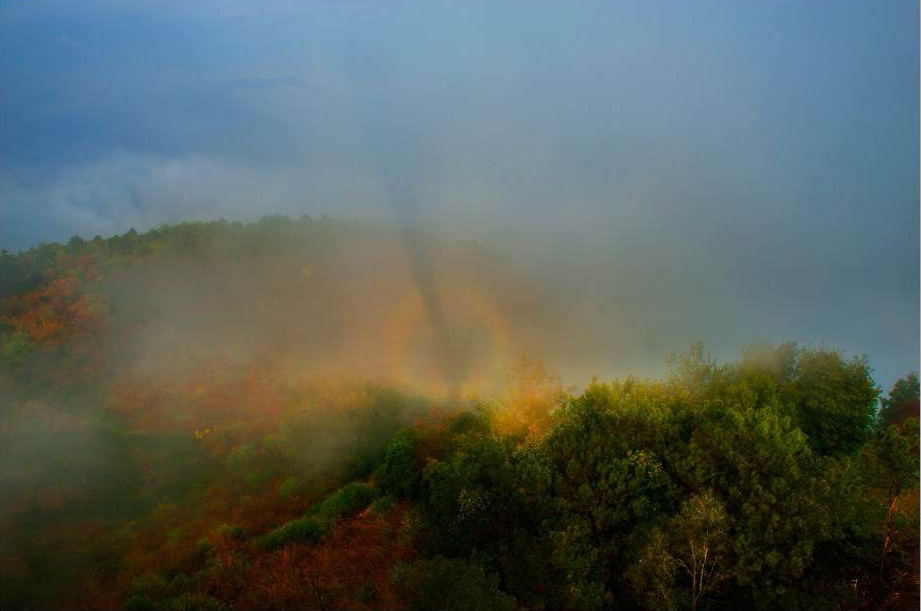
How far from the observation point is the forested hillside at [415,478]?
1747 centimetres

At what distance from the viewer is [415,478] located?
102 feet

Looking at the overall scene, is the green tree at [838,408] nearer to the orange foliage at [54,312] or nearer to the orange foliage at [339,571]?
the orange foliage at [339,571]

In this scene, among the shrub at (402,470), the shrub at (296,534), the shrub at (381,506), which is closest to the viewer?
the shrub at (296,534)

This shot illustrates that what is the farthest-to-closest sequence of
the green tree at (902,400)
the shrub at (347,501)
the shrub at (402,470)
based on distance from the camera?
the green tree at (902,400)
the shrub at (402,470)
the shrub at (347,501)

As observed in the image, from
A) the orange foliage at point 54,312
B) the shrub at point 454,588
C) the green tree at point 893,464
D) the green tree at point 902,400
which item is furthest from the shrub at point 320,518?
the green tree at point 902,400

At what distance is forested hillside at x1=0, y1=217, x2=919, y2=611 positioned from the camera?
17469 millimetres

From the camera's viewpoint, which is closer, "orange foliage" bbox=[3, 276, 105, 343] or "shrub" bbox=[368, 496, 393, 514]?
"shrub" bbox=[368, 496, 393, 514]

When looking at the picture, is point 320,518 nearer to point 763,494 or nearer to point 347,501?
point 347,501

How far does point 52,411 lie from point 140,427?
23.3ft

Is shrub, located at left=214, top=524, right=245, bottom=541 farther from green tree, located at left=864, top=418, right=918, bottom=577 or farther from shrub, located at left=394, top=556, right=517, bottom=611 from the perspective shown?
green tree, located at left=864, top=418, right=918, bottom=577

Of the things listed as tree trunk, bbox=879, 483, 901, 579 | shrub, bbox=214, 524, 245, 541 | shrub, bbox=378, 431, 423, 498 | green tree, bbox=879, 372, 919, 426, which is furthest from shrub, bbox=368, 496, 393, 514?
green tree, bbox=879, 372, 919, 426

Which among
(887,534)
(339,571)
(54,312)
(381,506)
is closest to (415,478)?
(381,506)

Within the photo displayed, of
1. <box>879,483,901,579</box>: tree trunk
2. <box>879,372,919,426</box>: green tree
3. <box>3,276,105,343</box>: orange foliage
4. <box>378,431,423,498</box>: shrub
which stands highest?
<box>3,276,105,343</box>: orange foliage

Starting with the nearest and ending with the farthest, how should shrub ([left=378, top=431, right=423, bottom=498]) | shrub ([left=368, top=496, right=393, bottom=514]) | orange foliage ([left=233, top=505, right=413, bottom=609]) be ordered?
orange foliage ([left=233, top=505, right=413, bottom=609]), shrub ([left=368, top=496, right=393, bottom=514]), shrub ([left=378, top=431, right=423, bottom=498])
